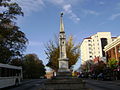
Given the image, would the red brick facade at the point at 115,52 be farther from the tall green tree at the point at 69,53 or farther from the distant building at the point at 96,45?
the distant building at the point at 96,45

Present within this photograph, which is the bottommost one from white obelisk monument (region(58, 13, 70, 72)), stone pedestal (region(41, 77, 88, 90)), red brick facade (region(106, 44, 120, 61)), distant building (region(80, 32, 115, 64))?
stone pedestal (region(41, 77, 88, 90))

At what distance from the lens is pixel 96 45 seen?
12275 centimetres

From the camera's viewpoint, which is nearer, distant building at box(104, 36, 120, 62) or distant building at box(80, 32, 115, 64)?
distant building at box(104, 36, 120, 62)

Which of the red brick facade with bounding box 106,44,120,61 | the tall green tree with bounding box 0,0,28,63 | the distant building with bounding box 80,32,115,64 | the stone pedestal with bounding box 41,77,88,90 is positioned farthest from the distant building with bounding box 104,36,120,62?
the distant building with bounding box 80,32,115,64

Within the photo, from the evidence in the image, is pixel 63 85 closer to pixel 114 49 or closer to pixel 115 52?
pixel 115 52

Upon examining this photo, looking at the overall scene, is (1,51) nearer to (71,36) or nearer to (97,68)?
(71,36)

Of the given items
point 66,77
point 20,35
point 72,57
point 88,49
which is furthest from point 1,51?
point 88,49

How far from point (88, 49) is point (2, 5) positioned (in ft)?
354

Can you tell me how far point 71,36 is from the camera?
40.4m

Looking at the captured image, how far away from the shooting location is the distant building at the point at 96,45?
117062mm

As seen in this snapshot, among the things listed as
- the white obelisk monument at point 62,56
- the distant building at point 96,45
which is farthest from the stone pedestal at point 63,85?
the distant building at point 96,45

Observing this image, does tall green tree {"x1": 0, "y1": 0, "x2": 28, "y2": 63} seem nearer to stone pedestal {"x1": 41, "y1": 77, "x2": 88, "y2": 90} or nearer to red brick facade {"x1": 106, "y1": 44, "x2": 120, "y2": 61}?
stone pedestal {"x1": 41, "y1": 77, "x2": 88, "y2": 90}

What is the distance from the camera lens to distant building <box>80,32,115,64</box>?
117m

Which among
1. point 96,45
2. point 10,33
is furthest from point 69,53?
point 96,45
